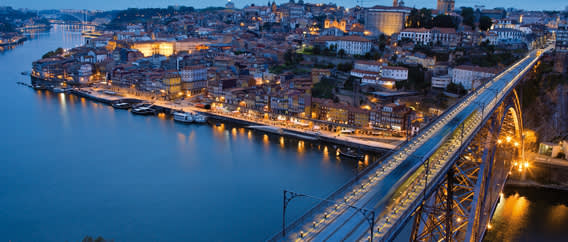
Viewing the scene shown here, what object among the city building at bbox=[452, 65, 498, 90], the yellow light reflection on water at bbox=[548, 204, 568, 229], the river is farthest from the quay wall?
the city building at bbox=[452, 65, 498, 90]

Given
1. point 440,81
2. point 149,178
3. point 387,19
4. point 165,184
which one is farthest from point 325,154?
point 387,19

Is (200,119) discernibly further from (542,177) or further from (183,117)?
(542,177)

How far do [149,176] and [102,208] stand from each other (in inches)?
51.4

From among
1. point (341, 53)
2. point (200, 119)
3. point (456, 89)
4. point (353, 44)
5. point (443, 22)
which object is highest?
point (443, 22)

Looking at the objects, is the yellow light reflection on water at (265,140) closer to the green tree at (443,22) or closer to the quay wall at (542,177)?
the quay wall at (542,177)

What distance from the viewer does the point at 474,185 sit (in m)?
4.21

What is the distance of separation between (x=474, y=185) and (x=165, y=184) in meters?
4.75

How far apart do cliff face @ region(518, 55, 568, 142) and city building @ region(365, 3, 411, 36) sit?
6248mm

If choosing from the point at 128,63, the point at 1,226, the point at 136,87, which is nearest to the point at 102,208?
the point at 1,226

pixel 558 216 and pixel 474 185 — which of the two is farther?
pixel 558 216

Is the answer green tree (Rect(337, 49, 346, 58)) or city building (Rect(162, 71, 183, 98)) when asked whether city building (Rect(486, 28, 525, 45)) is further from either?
city building (Rect(162, 71, 183, 98))

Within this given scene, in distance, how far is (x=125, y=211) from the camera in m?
6.11

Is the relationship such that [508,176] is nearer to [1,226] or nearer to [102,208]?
[102,208]

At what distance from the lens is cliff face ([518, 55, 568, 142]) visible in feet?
28.6
